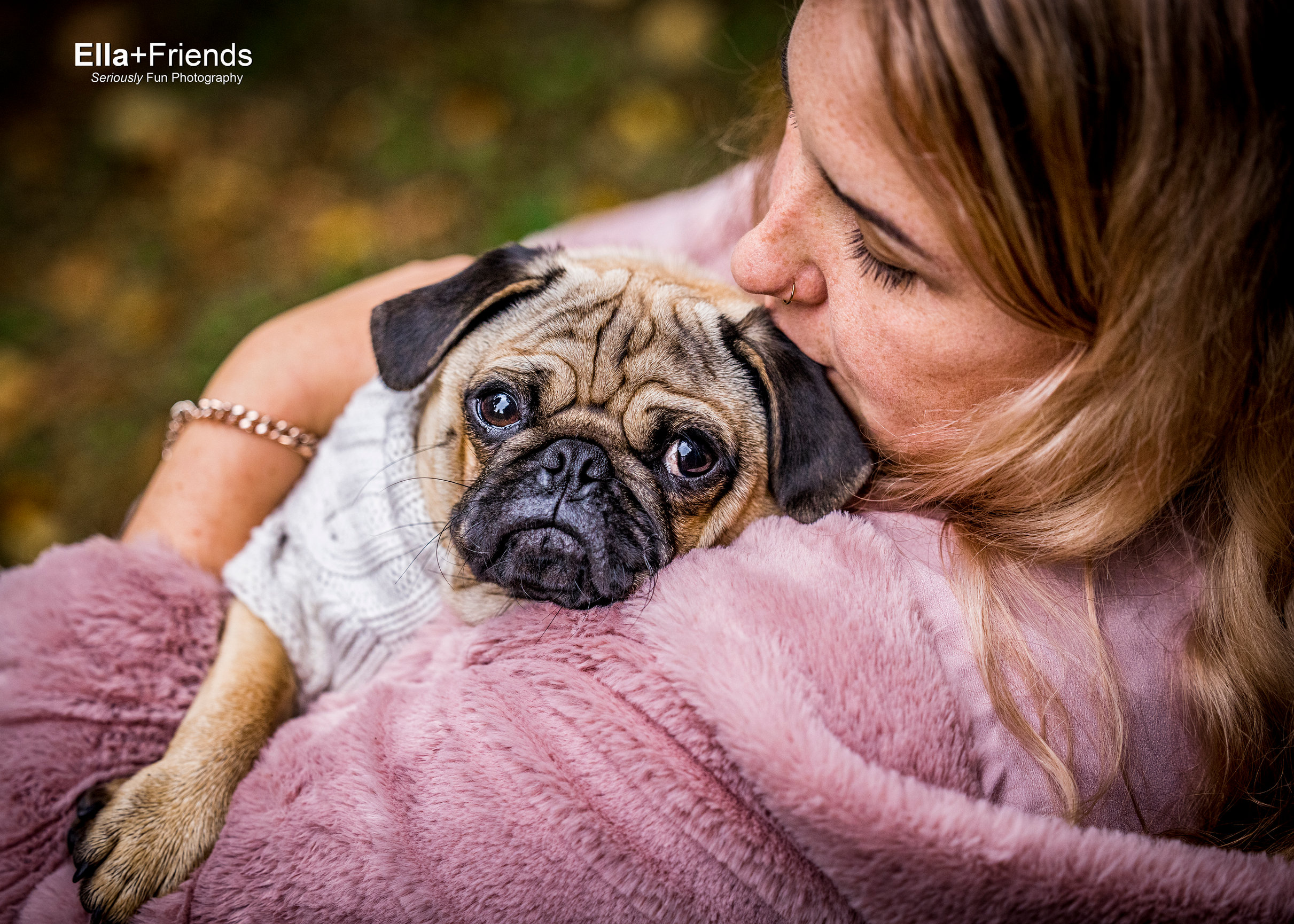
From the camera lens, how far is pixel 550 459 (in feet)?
6.21

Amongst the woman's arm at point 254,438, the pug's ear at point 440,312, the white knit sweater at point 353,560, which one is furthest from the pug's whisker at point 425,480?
the woman's arm at point 254,438

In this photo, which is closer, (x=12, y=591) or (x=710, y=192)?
(x=12, y=591)

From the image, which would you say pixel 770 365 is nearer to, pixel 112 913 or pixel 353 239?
pixel 112 913

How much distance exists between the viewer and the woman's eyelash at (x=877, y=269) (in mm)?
1562

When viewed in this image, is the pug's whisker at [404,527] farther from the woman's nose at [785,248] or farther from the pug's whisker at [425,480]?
the woman's nose at [785,248]

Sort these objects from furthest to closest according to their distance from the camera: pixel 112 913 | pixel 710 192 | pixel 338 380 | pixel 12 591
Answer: pixel 710 192 < pixel 338 380 < pixel 12 591 < pixel 112 913

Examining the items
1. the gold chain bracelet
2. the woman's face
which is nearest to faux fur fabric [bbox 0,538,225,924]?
the gold chain bracelet

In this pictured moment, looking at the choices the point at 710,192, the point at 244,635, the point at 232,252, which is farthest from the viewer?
the point at 232,252

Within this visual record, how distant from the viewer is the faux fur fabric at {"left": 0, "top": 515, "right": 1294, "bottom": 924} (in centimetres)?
132

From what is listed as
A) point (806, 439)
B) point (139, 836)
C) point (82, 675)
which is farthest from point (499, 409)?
point (139, 836)

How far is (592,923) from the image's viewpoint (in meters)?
1.41

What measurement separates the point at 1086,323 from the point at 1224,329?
0.20m

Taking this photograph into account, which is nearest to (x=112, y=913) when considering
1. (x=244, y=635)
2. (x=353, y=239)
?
(x=244, y=635)

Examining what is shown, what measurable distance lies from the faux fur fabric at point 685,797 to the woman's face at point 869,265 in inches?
12.6
